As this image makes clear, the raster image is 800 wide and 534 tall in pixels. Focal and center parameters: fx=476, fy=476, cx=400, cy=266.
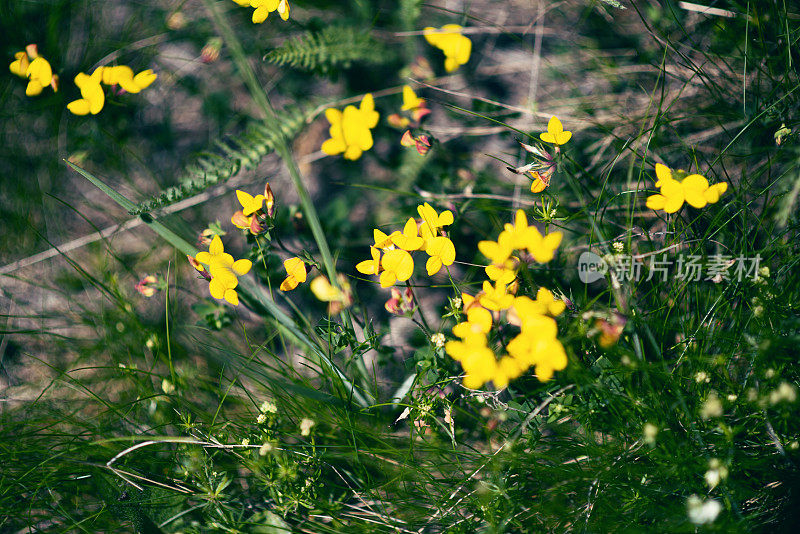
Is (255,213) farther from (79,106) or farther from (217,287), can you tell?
(79,106)

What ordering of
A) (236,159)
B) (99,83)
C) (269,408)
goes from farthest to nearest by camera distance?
1. (99,83)
2. (236,159)
3. (269,408)

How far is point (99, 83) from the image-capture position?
2.35 m

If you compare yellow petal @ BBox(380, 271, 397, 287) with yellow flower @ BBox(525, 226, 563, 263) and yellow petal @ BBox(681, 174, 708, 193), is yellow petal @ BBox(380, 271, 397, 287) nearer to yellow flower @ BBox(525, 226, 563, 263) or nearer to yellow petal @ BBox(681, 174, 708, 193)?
yellow flower @ BBox(525, 226, 563, 263)

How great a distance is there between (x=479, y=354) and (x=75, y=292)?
232cm

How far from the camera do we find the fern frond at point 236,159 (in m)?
1.96

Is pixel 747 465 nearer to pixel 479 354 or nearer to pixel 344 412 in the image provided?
pixel 479 354

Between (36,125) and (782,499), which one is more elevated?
(36,125)

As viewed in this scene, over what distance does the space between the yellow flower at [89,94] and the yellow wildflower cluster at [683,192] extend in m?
2.52

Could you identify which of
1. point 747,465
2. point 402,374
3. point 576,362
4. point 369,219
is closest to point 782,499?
point 747,465

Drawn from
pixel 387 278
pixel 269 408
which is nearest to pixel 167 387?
pixel 269 408

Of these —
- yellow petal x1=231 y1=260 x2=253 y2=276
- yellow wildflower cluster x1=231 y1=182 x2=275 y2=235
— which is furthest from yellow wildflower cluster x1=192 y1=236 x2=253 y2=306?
yellow wildflower cluster x1=231 y1=182 x2=275 y2=235

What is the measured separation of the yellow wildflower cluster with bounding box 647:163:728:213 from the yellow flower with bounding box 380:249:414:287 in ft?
2.89

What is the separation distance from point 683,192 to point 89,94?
266cm

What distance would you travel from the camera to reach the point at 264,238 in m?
1.99
